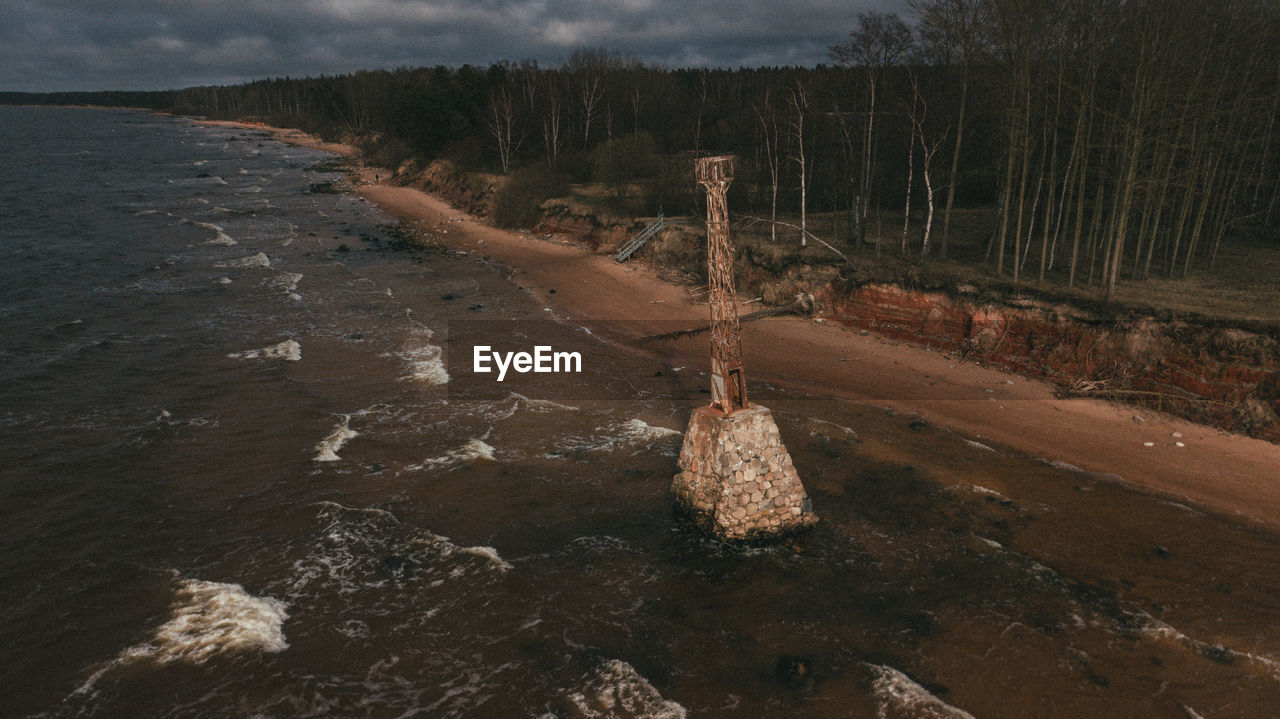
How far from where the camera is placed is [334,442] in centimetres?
1969

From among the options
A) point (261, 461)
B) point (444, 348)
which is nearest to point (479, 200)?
point (444, 348)

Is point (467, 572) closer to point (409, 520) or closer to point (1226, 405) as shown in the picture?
point (409, 520)

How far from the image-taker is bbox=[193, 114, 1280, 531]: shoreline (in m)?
17.2

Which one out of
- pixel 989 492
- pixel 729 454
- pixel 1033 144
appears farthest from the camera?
pixel 1033 144

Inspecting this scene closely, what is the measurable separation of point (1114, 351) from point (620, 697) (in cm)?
2085

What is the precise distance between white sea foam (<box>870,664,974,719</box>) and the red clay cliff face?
1570 cm

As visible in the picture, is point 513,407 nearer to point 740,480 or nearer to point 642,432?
point 642,432

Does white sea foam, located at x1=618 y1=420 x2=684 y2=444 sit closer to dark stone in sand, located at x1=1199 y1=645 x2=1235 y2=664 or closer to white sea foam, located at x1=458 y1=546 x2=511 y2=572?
white sea foam, located at x1=458 y1=546 x2=511 y2=572

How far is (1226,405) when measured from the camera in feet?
64.1

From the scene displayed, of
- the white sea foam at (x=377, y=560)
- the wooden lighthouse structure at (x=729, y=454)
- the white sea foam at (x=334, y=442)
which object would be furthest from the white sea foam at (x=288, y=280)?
the wooden lighthouse structure at (x=729, y=454)

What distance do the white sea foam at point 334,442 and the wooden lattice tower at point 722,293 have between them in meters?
12.1

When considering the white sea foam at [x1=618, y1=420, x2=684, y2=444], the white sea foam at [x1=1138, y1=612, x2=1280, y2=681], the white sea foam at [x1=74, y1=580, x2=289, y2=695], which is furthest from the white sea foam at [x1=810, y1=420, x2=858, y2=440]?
the white sea foam at [x1=74, y1=580, x2=289, y2=695]

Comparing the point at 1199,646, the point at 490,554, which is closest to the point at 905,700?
the point at 1199,646

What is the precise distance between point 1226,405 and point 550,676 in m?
21.5
